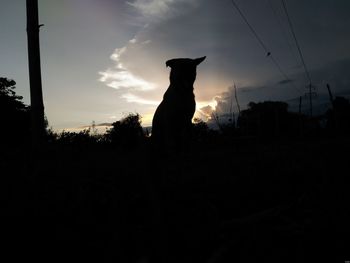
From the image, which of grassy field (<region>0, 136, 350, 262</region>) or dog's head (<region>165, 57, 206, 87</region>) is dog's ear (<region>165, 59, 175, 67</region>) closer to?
dog's head (<region>165, 57, 206, 87</region>)

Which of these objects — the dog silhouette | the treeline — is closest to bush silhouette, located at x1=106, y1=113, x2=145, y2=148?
the treeline

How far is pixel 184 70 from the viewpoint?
3.03 m

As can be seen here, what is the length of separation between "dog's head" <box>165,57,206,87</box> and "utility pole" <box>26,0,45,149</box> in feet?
23.4

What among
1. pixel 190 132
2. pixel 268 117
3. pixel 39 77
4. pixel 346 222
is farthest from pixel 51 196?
pixel 268 117

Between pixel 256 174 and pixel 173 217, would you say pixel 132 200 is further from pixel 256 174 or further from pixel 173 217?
pixel 256 174

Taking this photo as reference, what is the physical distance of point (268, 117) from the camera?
124 ft

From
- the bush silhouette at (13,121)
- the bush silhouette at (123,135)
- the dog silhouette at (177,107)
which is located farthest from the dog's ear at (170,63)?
the bush silhouette at (13,121)

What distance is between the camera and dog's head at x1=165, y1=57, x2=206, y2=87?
3.03 meters

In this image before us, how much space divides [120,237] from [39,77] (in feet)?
23.7

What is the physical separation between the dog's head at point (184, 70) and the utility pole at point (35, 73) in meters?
7.13

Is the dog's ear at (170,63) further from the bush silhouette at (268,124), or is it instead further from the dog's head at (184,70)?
the bush silhouette at (268,124)

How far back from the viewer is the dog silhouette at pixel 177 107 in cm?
305

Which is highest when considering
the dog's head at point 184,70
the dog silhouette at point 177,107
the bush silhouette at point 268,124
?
the bush silhouette at point 268,124

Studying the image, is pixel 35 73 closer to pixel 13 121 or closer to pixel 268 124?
pixel 13 121
